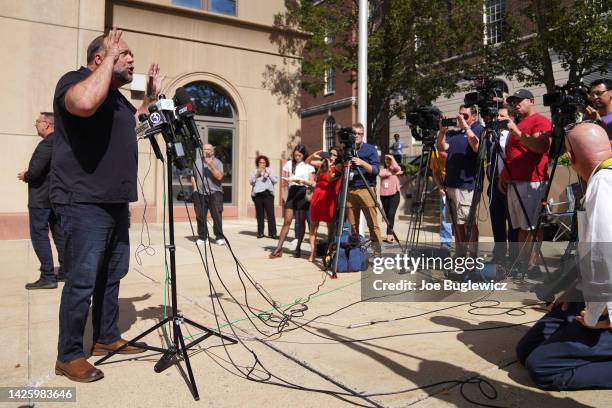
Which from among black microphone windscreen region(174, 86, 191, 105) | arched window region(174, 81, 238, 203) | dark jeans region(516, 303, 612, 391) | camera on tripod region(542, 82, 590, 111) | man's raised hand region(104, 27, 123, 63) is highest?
arched window region(174, 81, 238, 203)

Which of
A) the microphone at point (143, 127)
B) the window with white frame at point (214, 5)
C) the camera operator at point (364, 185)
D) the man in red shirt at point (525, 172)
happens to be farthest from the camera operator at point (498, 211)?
the window with white frame at point (214, 5)

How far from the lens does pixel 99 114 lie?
3.18 metres

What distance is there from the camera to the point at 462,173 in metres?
6.18

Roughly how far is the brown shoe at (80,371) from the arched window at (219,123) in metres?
11.2

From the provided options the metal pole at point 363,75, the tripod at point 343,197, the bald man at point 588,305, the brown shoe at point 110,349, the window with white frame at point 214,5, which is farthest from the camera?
the window with white frame at point 214,5

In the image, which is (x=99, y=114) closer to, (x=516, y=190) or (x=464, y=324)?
(x=464, y=324)

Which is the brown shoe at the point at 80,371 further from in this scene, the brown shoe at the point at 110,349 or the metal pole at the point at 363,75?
the metal pole at the point at 363,75

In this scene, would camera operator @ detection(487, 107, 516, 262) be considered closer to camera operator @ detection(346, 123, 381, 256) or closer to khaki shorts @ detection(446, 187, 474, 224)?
khaki shorts @ detection(446, 187, 474, 224)

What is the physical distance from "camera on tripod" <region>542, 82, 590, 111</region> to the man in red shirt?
580 mm

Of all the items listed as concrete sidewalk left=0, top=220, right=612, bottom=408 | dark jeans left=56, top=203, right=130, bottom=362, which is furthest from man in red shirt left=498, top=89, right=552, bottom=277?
dark jeans left=56, top=203, right=130, bottom=362

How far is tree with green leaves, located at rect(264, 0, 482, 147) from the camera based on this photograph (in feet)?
44.7

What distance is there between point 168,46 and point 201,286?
923cm

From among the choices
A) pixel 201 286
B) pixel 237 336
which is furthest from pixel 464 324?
pixel 201 286

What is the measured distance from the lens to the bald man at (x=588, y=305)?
2498 millimetres
